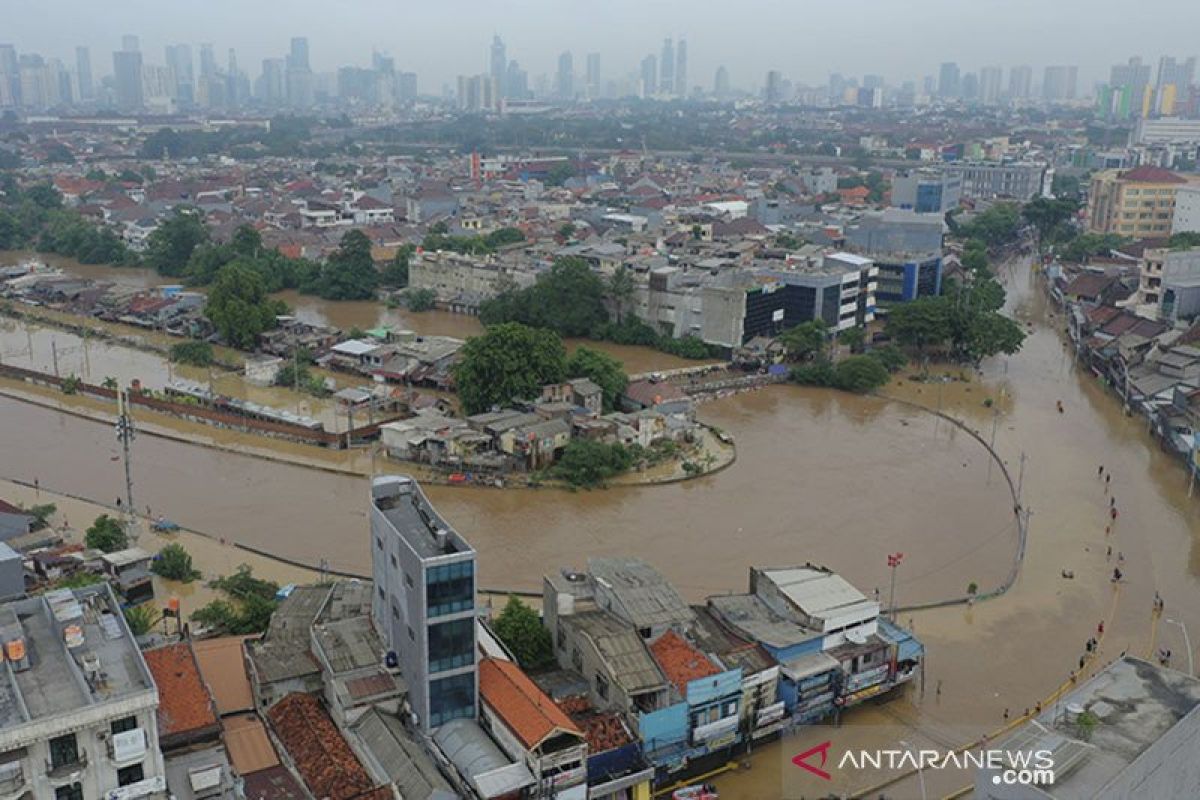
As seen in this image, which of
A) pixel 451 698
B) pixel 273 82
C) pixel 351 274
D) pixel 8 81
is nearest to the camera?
pixel 451 698

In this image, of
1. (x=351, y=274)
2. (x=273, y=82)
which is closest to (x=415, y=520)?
(x=351, y=274)

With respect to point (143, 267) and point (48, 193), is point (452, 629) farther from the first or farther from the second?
point (48, 193)

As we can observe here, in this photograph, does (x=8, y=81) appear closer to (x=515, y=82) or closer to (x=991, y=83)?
(x=515, y=82)

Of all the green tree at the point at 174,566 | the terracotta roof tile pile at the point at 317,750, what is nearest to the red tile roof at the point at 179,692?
the terracotta roof tile pile at the point at 317,750

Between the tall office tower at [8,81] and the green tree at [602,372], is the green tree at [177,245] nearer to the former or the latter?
the green tree at [602,372]

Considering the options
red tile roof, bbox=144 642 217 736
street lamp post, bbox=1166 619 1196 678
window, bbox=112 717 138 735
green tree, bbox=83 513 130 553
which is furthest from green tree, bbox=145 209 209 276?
street lamp post, bbox=1166 619 1196 678
